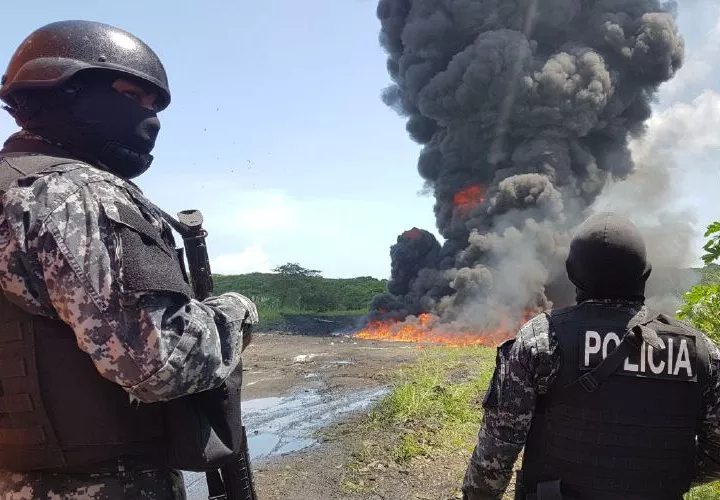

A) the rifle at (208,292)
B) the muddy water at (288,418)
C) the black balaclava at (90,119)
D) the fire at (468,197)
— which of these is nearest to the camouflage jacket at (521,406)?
the rifle at (208,292)

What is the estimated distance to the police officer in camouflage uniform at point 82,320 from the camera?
1.49 metres

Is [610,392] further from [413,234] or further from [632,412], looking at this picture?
[413,234]

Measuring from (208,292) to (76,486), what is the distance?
705mm

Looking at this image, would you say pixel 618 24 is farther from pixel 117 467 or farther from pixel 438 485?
pixel 117 467

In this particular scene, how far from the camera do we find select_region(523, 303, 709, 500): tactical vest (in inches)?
82.7

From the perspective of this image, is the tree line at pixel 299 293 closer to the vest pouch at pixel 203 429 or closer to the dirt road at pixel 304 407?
the dirt road at pixel 304 407

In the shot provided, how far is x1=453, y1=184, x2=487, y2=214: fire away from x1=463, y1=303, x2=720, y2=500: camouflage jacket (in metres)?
26.9

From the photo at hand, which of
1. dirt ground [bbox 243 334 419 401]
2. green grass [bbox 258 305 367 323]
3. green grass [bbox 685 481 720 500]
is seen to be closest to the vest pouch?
green grass [bbox 685 481 720 500]

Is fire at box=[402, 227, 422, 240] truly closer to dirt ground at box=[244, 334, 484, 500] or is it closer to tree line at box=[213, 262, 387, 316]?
tree line at box=[213, 262, 387, 316]

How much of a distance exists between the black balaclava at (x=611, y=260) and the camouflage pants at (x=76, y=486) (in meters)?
1.68

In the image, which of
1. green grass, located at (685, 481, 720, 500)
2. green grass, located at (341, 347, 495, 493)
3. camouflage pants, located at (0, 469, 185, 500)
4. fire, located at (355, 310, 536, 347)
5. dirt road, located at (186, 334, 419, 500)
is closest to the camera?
camouflage pants, located at (0, 469, 185, 500)

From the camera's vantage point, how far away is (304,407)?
29.9 feet

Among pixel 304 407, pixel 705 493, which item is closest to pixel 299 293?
pixel 304 407

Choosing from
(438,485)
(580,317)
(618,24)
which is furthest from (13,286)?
(618,24)
